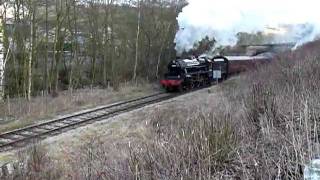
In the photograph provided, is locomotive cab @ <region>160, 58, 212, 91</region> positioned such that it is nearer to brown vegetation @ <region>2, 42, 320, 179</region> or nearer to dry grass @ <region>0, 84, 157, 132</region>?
dry grass @ <region>0, 84, 157, 132</region>

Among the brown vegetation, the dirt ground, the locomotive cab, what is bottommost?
the dirt ground

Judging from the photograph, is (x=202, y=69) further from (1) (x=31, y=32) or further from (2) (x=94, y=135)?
(2) (x=94, y=135)

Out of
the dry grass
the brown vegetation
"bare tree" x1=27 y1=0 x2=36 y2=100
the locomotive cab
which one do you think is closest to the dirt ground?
the dry grass

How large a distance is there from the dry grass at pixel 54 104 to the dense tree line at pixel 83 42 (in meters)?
1.51

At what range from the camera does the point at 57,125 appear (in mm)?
18219

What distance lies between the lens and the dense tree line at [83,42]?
2572 centimetres

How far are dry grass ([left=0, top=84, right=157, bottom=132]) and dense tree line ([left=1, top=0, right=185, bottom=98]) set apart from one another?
151 cm

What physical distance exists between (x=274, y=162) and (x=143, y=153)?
5.63 feet

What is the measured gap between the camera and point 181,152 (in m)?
6.02

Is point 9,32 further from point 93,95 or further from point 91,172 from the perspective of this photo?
point 91,172

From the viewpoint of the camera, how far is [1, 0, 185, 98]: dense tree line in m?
25.7

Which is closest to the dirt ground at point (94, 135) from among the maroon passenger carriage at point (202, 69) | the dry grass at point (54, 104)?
the dry grass at point (54, 104)

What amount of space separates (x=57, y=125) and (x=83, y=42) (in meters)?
14.0

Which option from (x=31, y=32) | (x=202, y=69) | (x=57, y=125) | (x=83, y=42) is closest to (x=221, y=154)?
(x=57, y=125)
